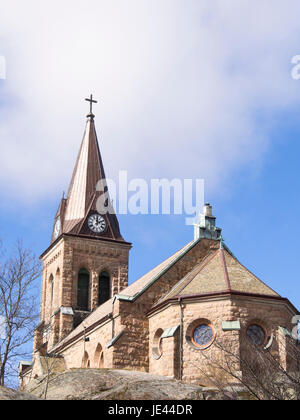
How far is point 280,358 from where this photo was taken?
25953 mm

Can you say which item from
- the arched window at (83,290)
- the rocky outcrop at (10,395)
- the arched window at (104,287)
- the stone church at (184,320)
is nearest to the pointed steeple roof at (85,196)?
the arched window at (104,287)

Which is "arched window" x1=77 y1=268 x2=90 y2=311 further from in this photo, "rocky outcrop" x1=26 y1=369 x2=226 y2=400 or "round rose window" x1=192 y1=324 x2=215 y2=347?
"rocky outcrop" x1=26 y1=369 x2=226 y2=400

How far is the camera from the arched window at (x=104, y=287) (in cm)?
4641

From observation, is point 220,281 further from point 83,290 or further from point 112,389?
point 83,290

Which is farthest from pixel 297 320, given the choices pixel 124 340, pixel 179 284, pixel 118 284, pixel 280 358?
pixel 118 284

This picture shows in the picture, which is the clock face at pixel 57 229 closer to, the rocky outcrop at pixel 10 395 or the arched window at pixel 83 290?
the arched window at pixel 83 290

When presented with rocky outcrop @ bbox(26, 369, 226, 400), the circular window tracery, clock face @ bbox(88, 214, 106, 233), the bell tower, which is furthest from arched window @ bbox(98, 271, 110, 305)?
rocky outcrop @ bbox(26, 369, 226, 400)

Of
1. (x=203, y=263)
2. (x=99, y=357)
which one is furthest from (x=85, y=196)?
(x=203, y=263)

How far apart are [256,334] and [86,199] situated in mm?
24723

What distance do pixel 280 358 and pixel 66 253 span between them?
23.6 meters

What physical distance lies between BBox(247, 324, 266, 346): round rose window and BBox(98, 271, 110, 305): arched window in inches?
822

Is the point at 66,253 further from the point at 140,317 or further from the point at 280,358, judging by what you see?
the point at 280,358

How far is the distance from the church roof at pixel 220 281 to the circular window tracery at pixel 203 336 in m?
1.46

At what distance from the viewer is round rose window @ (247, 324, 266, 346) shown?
2661 centimetres
